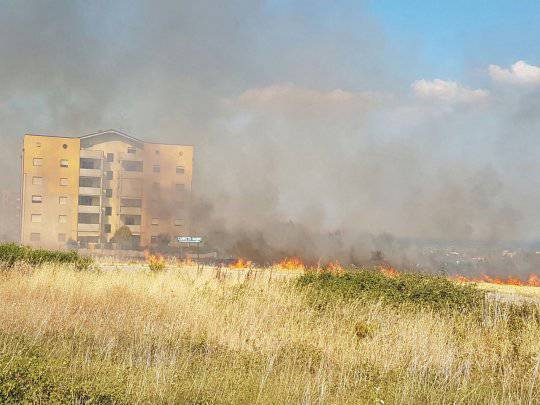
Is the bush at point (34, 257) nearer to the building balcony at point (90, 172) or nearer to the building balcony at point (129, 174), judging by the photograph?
the building balcony at point (129, 174)

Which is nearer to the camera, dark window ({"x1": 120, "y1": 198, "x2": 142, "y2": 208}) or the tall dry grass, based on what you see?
the tall dry grass

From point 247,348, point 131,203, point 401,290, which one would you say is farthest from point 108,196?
point 247,348

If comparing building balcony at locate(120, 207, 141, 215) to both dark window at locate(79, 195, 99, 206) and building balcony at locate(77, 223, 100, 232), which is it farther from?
dark window at locate(79, 195, 99, 206)

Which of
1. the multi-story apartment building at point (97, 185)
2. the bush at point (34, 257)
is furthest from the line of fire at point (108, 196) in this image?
the bush at point (34, 257)

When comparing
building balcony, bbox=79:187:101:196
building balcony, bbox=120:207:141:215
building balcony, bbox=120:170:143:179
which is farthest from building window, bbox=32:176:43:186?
building balcony, bbox=120:207:141:215

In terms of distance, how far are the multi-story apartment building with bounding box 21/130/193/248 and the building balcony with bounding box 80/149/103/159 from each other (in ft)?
0.38

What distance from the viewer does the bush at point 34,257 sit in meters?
22.0

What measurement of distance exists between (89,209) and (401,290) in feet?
196

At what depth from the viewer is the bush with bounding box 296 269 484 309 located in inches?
624

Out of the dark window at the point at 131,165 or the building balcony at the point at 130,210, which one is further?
the dark window at the point at 131,165

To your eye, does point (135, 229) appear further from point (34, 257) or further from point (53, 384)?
point (53, 384)

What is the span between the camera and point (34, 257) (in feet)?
75.0

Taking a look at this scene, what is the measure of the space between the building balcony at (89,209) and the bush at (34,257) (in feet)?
159

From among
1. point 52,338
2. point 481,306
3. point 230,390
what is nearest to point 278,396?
point 230,390
